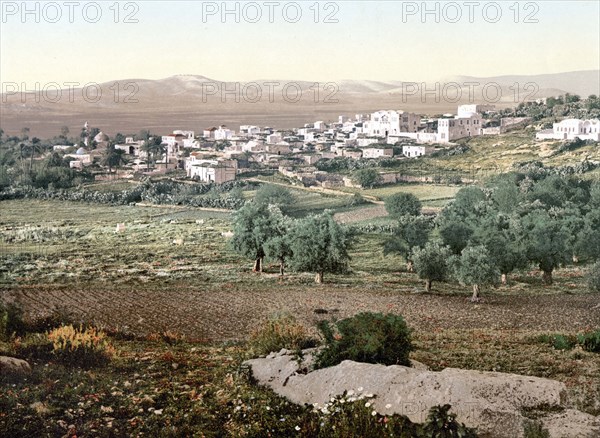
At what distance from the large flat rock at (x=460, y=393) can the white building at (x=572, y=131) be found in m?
2.33

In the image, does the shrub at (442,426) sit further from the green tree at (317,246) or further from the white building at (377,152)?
the white building at (377,152)

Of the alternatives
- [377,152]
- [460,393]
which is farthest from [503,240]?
[460,393]

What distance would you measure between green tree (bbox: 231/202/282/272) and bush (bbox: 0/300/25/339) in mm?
1977

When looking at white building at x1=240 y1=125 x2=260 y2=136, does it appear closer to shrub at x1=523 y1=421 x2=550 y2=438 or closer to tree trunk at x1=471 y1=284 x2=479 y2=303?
tree trunk at x1=471 y1=284 x2=479 y2=303

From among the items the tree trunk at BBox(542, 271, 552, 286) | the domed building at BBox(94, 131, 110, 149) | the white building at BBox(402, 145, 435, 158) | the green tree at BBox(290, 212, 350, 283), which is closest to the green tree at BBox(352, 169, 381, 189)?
the white building at BBox(402, 145, 435, 158)

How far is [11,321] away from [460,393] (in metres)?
3.89

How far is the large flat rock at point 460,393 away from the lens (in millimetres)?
4926

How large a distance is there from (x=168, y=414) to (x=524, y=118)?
3.94 metres

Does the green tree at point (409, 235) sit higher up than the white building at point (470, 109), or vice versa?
the white building at point (470, 109)

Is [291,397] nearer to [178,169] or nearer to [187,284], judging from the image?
[187,284]

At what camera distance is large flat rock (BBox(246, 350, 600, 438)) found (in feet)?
16.2

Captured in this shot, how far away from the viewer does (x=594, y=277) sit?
20.9ft

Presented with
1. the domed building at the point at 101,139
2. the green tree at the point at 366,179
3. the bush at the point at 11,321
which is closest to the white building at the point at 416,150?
the green tree at the point at 366,179

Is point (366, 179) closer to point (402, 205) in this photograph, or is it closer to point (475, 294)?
point (402, 205)
